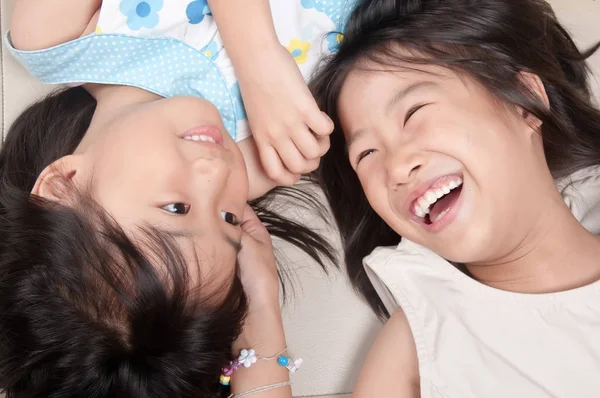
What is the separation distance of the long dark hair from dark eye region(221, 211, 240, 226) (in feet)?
0.86

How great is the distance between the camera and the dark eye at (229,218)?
896 mm

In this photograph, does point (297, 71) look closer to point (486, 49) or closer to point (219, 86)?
point (219, 86)

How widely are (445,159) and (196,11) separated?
1.52ft

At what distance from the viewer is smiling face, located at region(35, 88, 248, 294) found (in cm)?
83

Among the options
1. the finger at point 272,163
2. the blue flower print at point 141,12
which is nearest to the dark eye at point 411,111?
the finger at point 272,163

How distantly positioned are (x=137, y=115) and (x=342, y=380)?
56 cm

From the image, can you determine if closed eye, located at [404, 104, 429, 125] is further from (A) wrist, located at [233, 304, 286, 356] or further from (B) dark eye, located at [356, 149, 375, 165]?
(A) wrist, located at [233, 304, 286, 356]

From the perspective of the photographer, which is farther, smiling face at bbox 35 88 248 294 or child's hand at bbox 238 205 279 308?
child's hand at bbox 238 205 279 308

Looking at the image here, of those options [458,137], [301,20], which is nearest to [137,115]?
[301,20]

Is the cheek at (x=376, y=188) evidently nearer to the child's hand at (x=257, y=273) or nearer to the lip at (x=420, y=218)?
the lip at (x=420, y=218)

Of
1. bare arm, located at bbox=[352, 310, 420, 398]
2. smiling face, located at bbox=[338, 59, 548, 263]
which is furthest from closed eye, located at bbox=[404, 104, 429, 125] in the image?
bare arm, located at bbox=[352, 310, 420, 398]

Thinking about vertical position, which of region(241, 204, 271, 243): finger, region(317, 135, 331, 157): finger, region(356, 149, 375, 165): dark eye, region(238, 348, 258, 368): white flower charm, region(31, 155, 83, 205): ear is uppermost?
region(31, 155, 83, 205): ear

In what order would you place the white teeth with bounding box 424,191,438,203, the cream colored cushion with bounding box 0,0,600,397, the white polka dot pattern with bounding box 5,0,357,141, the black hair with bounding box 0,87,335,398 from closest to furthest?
the black hair with bounding box 0,87,335,398 → the white teeth with bounding box 424,191,438,203 → the white polka dot pattern with bounding box 5,0,357,141 → the cream colored cushion with bounding box 0,0,600,397

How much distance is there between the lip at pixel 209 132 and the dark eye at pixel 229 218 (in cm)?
10
